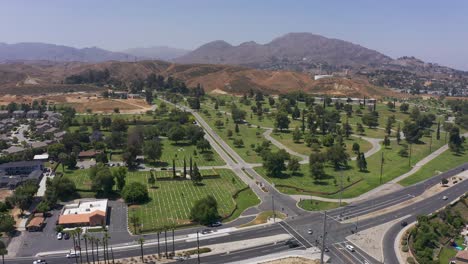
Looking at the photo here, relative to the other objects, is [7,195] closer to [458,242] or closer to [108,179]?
[108,179]

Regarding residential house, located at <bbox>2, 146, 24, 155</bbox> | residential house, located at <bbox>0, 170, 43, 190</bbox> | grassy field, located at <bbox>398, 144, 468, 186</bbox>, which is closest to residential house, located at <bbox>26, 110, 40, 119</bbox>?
residential house, located at <bbox>2, 146, 24, 155</bbox>

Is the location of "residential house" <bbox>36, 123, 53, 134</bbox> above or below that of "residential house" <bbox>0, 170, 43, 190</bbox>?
above

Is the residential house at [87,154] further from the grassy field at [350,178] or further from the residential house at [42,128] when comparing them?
the grassy field at [350,178]

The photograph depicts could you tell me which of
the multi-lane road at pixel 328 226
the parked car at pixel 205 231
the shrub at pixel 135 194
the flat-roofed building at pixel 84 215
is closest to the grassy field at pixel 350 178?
the multi-lane road at pixel 328 226

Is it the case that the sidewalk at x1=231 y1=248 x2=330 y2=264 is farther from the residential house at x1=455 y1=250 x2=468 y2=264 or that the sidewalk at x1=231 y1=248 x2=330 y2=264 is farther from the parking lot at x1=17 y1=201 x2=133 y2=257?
the parking lot at x1=17 y1=201 x2=133 y2=257

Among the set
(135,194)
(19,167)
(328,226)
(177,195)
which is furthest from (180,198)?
(19,167)

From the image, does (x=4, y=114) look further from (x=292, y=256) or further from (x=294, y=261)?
(x=294, y=261)

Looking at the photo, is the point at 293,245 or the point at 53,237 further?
the point at 53,237
